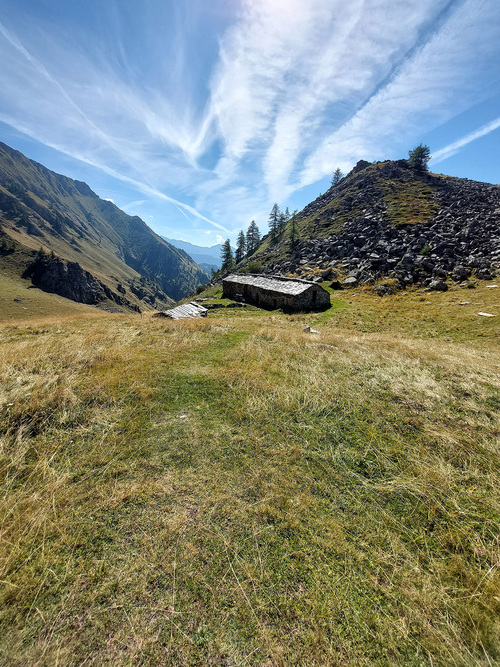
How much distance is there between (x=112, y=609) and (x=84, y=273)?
17635 cm

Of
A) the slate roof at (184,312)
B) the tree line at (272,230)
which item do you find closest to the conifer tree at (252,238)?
the tree line at (272,230)

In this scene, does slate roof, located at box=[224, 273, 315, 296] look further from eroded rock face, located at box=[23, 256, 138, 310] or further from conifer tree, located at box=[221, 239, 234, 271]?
eroded rock face, located at box=[23, 256, 138, 310]

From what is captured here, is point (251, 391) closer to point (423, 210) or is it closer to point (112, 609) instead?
point (112, 609)

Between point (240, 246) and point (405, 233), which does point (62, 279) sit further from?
point (405, 233)

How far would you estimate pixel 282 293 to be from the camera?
96.8 ft

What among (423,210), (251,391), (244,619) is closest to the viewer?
(244,619)

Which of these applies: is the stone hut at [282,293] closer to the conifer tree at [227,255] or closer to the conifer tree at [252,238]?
the conifer tree at [227,255]

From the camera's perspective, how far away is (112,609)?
115 inches

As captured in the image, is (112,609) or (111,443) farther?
(111,443)

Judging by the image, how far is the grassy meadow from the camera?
281 cm

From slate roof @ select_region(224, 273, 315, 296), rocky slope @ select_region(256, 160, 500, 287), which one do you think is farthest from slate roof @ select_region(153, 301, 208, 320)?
rocky slope @ select_region(256, 160, 500, 287)

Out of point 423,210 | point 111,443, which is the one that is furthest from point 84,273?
point 111,443

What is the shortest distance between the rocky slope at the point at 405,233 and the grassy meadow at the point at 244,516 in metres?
32.5

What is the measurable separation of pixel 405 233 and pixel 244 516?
59876 millimetres
